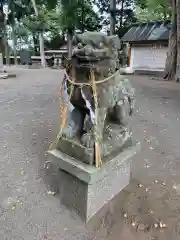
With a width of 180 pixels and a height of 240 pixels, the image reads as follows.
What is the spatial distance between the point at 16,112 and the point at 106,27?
659 inches

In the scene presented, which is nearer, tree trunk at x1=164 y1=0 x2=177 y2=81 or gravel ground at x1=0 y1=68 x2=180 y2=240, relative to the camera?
gravel ground at x1=0 y1=68 x2=180 y2=240

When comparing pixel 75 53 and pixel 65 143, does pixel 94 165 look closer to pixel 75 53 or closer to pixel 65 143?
pixel 65 143

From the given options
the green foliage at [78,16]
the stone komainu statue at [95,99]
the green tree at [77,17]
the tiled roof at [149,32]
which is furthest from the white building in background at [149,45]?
the stone komainu statue at [95,99]

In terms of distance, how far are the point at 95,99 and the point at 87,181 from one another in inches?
23.6

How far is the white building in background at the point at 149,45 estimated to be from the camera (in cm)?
1280

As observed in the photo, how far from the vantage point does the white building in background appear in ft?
42.0

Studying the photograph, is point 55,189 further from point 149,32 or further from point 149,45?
point 149,32

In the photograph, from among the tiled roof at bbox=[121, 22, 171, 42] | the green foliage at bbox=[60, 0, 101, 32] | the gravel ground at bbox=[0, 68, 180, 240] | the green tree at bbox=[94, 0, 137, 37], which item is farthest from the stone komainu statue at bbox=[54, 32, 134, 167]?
the green tree at bbox=[94, 0, 137, 37]

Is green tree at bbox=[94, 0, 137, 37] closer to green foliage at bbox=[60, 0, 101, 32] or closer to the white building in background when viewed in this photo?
green foliage at bbox=[60, 0, 101, 32]

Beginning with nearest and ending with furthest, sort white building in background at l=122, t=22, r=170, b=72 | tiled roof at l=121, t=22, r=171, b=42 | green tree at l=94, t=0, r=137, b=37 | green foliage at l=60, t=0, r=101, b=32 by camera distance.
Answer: tiled roof at l=121, t=22, r=171, b=42 → white building in background at l=122, t=22, r=170, b=72 → green foliage at l=60, t=0, r=101, b=32 → green tree at l=94, t=0, r=137, b=37

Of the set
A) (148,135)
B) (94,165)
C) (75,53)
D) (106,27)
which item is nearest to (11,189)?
(94,165)

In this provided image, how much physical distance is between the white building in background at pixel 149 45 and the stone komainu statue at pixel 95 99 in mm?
→ 11650

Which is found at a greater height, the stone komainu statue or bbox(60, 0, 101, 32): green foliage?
bbox(60, 0, 101, 32): green foliage

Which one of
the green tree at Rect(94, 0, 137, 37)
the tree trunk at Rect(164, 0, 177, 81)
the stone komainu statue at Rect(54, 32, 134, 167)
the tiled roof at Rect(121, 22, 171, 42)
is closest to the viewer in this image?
the stone komainu statue at Rect(54, 32, 134, 167)
